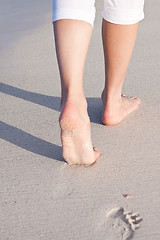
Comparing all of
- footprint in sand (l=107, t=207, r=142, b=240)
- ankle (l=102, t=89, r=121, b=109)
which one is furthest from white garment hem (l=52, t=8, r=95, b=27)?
footprint in sand (l=107, t=207, r=142, b=240)

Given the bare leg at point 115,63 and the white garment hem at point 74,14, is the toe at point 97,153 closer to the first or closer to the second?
the bare leg at point 115,63

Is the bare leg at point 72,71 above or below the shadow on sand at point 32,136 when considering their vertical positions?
above

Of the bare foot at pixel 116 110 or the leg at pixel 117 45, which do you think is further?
the bare foot at pixel 116 110

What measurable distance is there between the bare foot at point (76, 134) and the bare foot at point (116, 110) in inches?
11.8

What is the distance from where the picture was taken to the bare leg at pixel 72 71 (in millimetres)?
1336

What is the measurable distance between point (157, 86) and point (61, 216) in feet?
3.72

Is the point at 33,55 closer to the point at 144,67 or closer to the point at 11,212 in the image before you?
the point at 144,67

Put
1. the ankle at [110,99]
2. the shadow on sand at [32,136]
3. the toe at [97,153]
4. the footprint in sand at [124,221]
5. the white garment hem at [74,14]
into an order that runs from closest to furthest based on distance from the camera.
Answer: the footprint in sand at [124,221], the white garment hem at [74,14], the toe at [97,153], the shadow on sand at [32,136], the ankle at [110,99]

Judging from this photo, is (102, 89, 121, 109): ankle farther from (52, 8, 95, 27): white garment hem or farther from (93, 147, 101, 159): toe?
(52, 8, 95, 27): white garment hem

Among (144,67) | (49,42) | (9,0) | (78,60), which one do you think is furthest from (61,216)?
(9,0)

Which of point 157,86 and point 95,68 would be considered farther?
point 95,68

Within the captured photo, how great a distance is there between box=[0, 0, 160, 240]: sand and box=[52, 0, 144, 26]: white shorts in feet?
1.72

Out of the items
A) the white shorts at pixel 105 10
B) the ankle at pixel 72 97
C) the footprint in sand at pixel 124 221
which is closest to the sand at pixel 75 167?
the footprint in sand at pixel 124 221

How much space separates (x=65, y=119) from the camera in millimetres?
1346
